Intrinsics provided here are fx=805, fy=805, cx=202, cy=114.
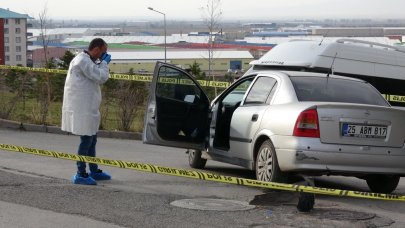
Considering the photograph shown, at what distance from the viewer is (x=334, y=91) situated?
952 centimetres

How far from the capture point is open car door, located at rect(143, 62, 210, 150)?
9.98 m

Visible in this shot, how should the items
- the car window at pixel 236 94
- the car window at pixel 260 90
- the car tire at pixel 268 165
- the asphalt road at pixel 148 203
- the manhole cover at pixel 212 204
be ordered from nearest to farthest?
the asphalt road at pixel 148 203
the manhole cover at pixel 212 204
the car tire at pixel 268 165
the car window at pixel 260 90
the car window at pixel 236 94

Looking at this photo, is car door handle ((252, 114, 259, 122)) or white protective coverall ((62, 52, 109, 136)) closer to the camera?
A: white protective coverall ((62, 52, 109, 136))

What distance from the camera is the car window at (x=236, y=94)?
1055cm

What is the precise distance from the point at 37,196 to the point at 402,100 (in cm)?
931

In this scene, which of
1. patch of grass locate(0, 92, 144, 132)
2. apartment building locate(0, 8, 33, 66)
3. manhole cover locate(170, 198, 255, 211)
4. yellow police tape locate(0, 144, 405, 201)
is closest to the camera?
yellow police tape locate(0, 144, 405, 201)

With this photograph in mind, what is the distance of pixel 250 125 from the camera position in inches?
379

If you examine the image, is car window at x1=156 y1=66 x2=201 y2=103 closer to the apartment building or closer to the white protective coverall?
→ the white protective coverall

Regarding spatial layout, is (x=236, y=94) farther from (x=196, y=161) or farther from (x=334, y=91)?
(x=334, y=91)

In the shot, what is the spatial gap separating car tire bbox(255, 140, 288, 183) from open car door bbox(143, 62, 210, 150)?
119cm

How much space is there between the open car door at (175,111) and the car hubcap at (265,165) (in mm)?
1262

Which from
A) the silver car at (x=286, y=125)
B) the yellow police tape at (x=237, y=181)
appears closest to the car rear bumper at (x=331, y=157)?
the silver car at (x=286, y=125)

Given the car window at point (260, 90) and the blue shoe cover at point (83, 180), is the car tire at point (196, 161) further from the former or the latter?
the blue shoe cover at point (83, 180)

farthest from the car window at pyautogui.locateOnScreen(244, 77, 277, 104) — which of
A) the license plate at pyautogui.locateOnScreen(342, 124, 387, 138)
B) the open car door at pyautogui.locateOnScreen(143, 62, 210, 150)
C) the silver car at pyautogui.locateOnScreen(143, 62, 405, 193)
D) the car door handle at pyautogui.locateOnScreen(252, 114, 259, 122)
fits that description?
the license plate at pyautogui.locateOnScreen(342, 124, 387, 138)
